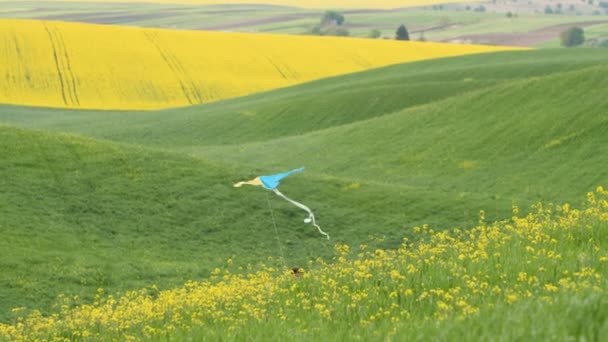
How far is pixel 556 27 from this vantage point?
156 metres

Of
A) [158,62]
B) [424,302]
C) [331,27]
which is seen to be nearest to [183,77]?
[158,62]

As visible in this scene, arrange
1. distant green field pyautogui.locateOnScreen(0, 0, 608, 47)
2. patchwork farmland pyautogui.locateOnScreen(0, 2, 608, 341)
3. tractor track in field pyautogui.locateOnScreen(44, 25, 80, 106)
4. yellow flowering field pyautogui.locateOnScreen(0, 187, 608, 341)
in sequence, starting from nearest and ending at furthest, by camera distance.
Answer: yellow flowering field pyautogui.locateOnScreen(0, 187, 608, 341)
patchwork farmland pyautogui.locateOnScreen(0, 2, 608, 341)
tractor track in field pyautogui.locateOnScreen(44, 25, 80, 106)
distant green field pyautogui.locateOnScreen(0, 0, 608, 47)

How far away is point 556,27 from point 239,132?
344 feet

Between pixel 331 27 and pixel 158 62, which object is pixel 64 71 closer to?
pixel 158 62

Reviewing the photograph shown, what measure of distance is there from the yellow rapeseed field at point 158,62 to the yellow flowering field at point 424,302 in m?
66.6

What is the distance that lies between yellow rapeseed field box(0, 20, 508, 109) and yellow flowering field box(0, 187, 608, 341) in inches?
2624

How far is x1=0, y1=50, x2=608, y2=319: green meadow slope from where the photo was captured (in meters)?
26.5

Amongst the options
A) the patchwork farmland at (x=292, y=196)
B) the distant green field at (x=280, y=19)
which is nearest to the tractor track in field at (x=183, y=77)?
the patchwork farmland at (x=292, y=196)

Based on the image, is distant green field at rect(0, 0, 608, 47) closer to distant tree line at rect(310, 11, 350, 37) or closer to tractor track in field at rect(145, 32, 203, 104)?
distant tree line at rect(310, 11, 350, 37)

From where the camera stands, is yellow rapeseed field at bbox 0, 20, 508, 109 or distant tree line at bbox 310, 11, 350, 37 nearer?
yellow rapeseed field at bbox 0, 20, 508, 109

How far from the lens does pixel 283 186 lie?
113ft

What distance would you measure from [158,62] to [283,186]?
185 feet

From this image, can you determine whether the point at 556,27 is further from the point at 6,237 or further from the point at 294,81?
the point at 6,237

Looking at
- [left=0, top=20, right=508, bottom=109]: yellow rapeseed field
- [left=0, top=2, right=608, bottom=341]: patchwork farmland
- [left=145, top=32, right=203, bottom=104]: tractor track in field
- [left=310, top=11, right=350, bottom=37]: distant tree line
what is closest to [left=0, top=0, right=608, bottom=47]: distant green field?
[left=310, top=11, right=350, bottom=37]: distant tree line
